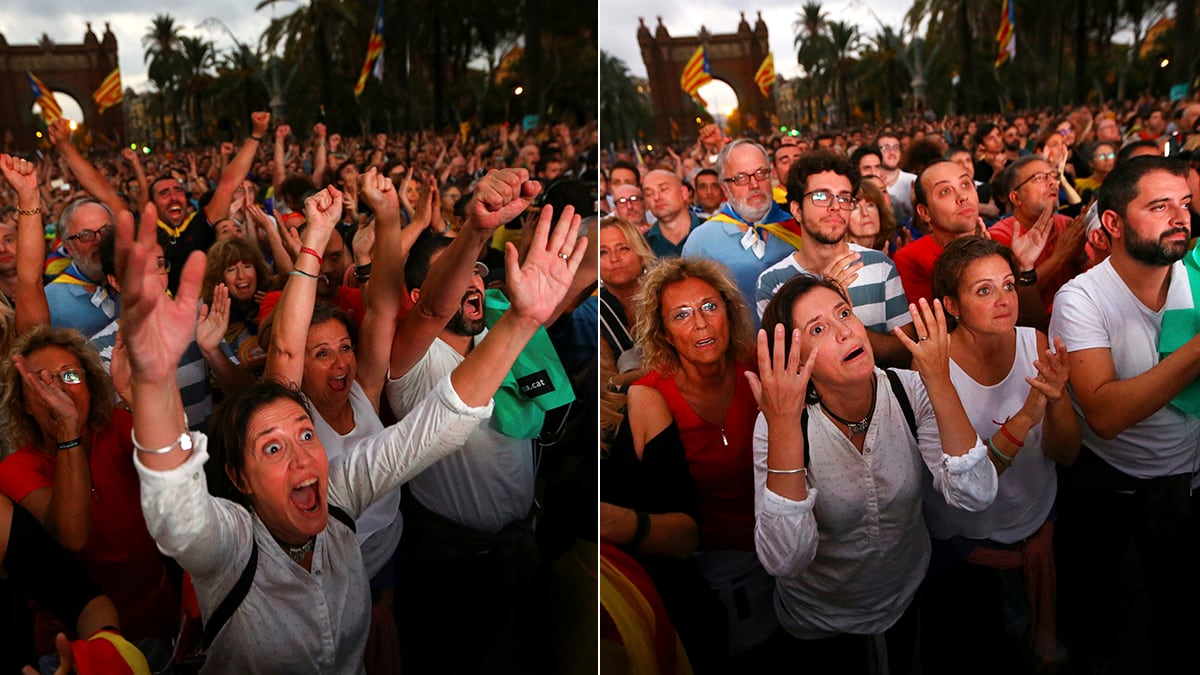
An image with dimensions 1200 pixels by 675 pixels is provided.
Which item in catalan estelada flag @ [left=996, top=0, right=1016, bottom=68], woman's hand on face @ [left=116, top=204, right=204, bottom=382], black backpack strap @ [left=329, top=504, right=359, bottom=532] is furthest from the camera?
catalan estelada flag @ [left=996, top=0, right=1016, bottom=68]

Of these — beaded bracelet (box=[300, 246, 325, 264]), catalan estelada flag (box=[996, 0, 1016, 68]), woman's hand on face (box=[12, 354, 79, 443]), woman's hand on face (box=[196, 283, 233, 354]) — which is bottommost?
woman's hand on face (box=[12, 354, 79, 443])

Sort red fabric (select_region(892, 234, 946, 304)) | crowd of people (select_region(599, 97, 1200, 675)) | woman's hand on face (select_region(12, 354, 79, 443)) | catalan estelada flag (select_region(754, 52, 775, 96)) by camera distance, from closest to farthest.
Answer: woman's hand on face (select_region(12, 354, 79, 443)), crowd of people (select_region(599, 97, 1200, 675)), red fabric (select_region(892, 234, 946, 304)), catalan estelada flag (select_region(754, 52, 775, 96))

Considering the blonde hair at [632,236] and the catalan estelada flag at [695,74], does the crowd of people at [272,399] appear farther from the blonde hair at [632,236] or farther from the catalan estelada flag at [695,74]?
the catalan estelada flag at [695,74]

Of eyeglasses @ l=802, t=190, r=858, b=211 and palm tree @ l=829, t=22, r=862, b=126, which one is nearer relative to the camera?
eyeglasses @ l=802, t=190, r=858, b=211

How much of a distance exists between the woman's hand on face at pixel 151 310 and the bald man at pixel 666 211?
2.48ft

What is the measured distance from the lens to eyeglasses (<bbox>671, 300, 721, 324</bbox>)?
1160mm

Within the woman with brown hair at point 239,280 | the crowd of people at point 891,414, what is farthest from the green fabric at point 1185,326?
the woman with brown hair at point 239,280

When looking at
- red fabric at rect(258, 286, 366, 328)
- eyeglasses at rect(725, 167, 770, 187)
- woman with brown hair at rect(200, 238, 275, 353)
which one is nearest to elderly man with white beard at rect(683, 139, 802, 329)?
eyeglasses at rect(725, 167, 770, 187)

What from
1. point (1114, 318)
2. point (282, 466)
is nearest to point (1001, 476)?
point (1114, 318)

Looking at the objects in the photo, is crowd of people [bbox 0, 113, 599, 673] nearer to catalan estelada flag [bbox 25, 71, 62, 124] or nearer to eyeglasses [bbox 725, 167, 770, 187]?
catalan estelada flag [bbox 25, 71, 62, 124]

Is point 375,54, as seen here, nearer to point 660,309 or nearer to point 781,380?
point 660,309

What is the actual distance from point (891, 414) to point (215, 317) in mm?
864

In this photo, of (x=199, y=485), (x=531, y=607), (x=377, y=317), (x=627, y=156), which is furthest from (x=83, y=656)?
(x=627, y=156)

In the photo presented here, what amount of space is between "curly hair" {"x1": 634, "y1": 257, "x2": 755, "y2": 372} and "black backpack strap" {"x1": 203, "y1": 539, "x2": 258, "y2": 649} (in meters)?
0.56
